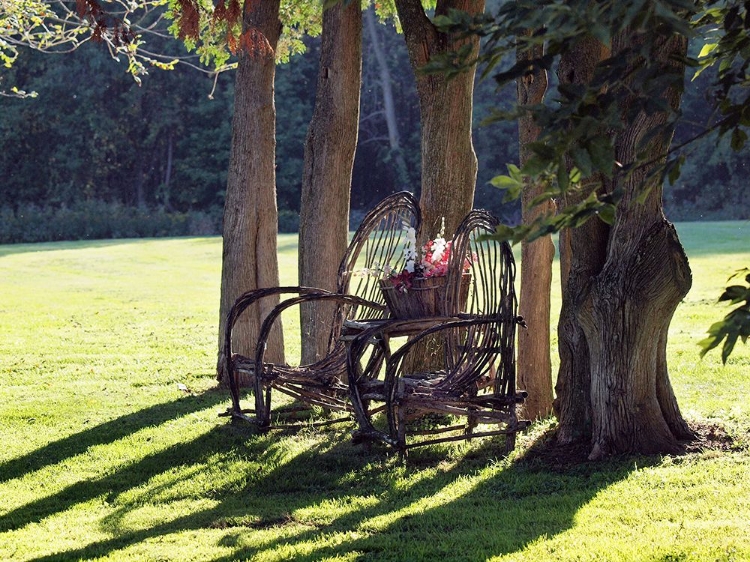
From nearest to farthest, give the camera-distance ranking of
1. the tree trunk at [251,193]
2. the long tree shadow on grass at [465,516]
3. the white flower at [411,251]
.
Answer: the long tree shadow on grass at [465,516] → the white flower at [411,251] → the tree trunk at [251,193]

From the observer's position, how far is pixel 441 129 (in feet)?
24.0

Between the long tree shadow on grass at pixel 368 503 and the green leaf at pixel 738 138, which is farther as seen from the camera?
the long tree shadow on grass at pixel 368 503

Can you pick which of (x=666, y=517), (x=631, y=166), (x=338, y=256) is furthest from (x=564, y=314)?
(x=631, y=166)

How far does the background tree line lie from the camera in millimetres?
37125

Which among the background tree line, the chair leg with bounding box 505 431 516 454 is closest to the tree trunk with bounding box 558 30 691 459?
the chair leg with bounding box 505 431 516 454

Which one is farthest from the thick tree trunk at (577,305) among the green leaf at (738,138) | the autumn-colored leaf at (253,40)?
the green leaf at (738,138)

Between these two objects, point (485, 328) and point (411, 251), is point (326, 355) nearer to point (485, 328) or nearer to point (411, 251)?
point (411, 251)

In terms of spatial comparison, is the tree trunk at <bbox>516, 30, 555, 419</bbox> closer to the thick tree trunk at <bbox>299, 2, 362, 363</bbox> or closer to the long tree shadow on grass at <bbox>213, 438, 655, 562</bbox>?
the long tree shadow on grass at <bbox>213, 438, 655, 562</bbox>

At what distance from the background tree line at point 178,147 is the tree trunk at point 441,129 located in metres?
27.7

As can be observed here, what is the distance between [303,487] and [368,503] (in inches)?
25.4

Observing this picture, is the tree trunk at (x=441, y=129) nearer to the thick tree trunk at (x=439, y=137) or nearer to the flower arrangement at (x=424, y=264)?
the thick tree trunk at (x=439, y=137)

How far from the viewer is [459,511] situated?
4.74m

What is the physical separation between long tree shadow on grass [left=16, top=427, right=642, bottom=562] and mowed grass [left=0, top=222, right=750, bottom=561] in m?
0.01

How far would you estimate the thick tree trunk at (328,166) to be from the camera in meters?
8.09
